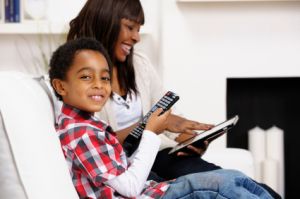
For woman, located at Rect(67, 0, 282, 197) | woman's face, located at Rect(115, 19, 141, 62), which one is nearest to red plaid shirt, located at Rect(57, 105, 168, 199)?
woman, located at Rect(67, 0, 282, 197)

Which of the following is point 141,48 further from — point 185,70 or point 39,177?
point 39,177

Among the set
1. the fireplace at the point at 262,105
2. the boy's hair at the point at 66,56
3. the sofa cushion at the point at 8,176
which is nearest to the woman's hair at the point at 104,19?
the boy's hair at the point at 66,56

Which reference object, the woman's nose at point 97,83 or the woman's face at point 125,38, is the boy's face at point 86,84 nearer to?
the woman's nose at point 97,83

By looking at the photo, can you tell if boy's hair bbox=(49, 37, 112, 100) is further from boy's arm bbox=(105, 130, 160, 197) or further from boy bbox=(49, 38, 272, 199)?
boy's arm bbox=(105, 130, 160, 197)

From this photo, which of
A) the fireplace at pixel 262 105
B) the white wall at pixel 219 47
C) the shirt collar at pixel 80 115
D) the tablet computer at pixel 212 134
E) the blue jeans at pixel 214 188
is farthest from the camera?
the fireplace at pixel 262 105

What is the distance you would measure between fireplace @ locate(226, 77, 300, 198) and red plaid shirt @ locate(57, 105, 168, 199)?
1.75 metres

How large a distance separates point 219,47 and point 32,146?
1707mm

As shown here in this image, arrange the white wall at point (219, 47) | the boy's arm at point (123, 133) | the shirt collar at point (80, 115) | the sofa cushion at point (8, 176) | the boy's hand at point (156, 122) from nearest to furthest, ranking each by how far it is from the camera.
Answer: the sofa cushion at point (8, 176) → the shirt collar at point (80, 115) → the boy's hand at point (156, 122) → the boy's arm at point (123, 133) → the white wall at point (219, 47)

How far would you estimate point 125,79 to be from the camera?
77.1 inches

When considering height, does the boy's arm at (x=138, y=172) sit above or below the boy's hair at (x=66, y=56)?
below

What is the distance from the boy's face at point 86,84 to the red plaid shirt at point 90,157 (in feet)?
0.17

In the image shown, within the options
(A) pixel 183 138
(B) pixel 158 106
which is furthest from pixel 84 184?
(A) pixel 183 138

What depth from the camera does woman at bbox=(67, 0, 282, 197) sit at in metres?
1.86

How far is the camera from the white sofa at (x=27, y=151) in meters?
1.18
